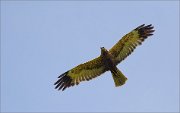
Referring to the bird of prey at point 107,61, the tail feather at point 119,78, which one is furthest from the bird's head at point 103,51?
the tail feather at point 119,78

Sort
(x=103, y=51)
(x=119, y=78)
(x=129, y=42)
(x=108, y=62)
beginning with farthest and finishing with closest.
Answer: (x=129, y=42) → (x=108, y=62) → (x=103, y=51) → (x=119, y=78)

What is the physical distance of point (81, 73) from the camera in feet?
62.0

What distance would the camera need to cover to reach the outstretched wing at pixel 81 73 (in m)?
18.5

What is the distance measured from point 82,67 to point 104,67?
3.29ft

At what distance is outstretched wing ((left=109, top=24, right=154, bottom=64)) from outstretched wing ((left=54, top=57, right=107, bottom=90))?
710 millimetres

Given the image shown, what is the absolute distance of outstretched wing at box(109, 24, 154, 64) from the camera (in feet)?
59.9

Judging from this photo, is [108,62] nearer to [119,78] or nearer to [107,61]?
[107,61]

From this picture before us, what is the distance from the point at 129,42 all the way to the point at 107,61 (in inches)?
47.6

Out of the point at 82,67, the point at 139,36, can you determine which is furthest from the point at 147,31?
the point at 82,67

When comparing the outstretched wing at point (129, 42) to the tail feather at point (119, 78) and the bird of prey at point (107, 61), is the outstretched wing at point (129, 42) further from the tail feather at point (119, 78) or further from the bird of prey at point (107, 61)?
the tail feather at point (119, 78)

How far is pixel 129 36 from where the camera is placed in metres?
18.5

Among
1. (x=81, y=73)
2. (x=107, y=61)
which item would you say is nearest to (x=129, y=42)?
(x=107, y=61)

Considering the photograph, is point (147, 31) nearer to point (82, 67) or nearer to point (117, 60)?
point (117, 60)

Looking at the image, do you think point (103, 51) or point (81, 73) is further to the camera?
point (81, 73)
